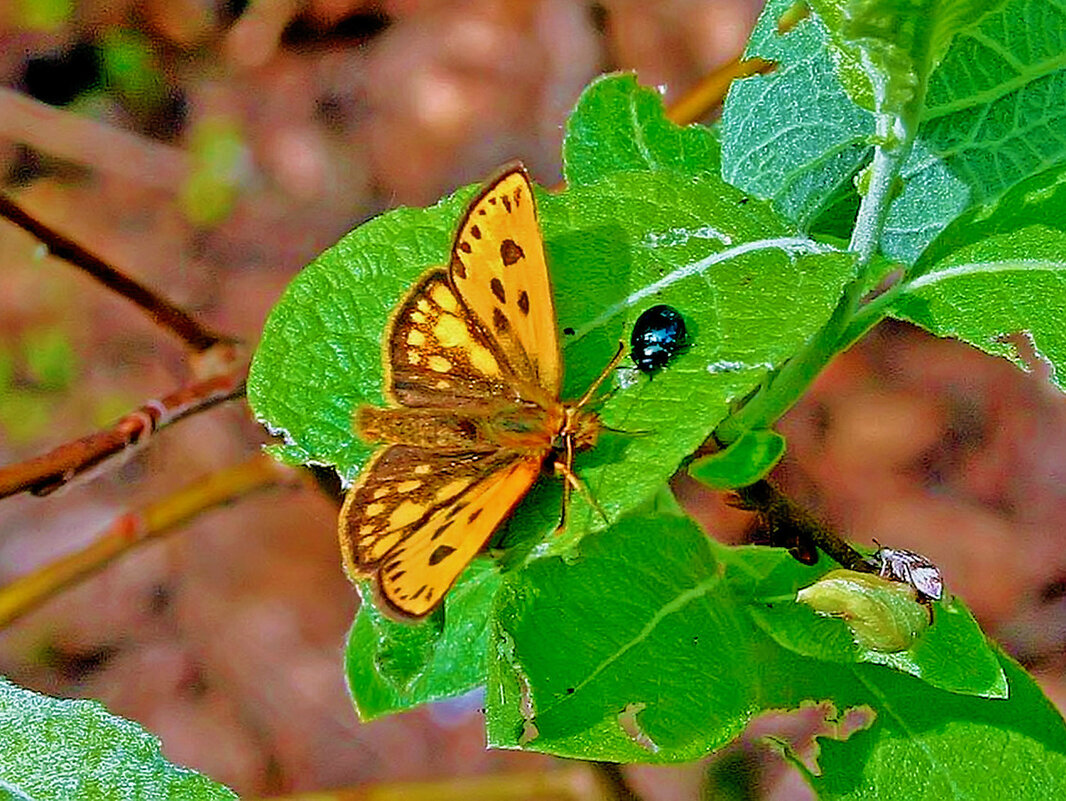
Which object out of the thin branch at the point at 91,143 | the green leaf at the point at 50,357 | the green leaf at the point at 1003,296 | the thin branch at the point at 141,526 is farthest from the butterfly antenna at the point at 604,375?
the thin branch at the point at 91,143

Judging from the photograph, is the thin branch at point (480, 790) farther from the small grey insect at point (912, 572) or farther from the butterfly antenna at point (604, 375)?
the butterfly antenna at point (604, 375)

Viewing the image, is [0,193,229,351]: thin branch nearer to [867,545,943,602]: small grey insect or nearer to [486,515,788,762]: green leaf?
[486,515,788,762]: green leaf

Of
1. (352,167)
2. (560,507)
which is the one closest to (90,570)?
(560,507)

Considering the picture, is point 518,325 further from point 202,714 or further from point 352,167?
point 352,167

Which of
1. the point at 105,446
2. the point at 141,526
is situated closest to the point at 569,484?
the point at 105,446

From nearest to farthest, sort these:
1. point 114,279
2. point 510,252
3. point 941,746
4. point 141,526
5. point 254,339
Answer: point 510,252 → point 941,746 → point 114,279 → point 141,526 → point 254,339

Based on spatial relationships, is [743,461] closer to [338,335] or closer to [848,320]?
[848,320]

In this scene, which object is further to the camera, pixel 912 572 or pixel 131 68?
pixel 131 68

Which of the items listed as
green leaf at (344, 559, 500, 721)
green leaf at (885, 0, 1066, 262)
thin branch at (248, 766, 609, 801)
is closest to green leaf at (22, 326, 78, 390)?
thin branch at (248, 766, 609, 801)

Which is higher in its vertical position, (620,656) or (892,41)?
(892,41)
